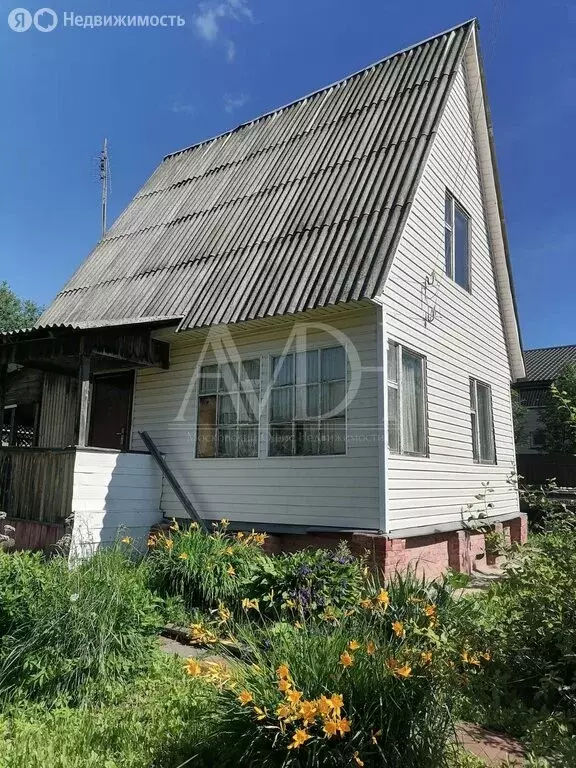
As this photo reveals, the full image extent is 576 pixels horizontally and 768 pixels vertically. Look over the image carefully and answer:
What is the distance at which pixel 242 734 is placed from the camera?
8.90 feet

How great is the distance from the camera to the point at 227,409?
9.04m

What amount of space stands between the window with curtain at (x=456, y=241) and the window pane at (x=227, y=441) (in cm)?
490

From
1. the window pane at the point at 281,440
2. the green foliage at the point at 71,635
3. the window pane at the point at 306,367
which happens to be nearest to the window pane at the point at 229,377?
the window pane at the point at 281,440

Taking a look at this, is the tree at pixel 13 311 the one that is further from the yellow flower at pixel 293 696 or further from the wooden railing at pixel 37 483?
the yellow flower at pixel 293 696

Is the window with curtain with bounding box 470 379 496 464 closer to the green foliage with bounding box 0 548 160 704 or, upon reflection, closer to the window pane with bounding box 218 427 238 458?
the window pane with bounding box 218 427 238 458

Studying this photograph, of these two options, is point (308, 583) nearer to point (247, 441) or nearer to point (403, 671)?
point (403, 671)

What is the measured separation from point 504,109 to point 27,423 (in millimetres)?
13294

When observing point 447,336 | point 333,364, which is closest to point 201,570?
point 333,364

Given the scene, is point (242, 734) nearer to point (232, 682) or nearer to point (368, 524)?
point (232, 682)

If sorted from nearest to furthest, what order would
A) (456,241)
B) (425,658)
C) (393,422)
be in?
(425,658), (393,422), (456,241)

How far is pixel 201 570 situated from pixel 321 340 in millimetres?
3656

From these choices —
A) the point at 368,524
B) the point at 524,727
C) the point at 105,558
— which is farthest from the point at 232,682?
the point at 368,524

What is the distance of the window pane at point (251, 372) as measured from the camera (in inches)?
345

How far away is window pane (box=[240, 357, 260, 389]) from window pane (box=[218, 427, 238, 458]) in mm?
808
